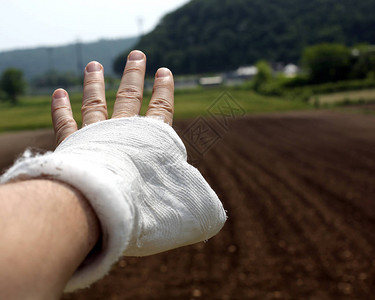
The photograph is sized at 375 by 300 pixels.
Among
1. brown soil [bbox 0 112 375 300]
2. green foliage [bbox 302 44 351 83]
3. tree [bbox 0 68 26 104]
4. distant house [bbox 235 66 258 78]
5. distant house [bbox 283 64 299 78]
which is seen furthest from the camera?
distant house [bbox 283 64 299 78]

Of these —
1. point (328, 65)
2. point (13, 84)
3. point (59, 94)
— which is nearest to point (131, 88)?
point (59, 94)

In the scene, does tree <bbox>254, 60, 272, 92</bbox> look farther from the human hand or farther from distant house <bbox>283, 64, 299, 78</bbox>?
the human hand

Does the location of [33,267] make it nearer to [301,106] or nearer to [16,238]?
[16,238]

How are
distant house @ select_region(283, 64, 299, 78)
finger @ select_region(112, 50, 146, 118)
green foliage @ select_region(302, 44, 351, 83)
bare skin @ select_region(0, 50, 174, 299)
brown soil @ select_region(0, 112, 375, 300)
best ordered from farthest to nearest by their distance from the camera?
distant house @ select_region(283, 64, 299, 78) → green foliage @ select_region(302, 44, 351, 83) → brown soil @ select_region(0, 112, 375, 300) → finger @ select_region(112, 50, 146, 118) → bare skin @ select_region(0, 50, 174, 299)

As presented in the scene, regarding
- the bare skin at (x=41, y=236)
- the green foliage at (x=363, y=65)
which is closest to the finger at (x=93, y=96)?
the bare skin at (x=41, y=236)

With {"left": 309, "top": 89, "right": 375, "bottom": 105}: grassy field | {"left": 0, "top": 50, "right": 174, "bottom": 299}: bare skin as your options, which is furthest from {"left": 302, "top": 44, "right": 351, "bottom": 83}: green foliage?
{"left": 0, "top": 50, "right": 174, "bottom": 299}: bare skin

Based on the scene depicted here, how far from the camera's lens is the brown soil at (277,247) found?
14.7 ft

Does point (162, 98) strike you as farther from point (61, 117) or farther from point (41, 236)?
point (41, 236)

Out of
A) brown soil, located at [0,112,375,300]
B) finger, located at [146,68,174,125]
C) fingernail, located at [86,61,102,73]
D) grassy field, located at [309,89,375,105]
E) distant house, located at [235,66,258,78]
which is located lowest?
grassy field, located at [309,89,375,105]

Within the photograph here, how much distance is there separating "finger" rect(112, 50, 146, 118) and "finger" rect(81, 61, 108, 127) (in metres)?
0.04

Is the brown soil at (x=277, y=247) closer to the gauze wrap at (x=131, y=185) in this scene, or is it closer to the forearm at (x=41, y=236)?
the gauze wrap at (x=131, y=185)

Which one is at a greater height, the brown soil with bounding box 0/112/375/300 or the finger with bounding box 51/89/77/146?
the finger with bounding box 51/89/77/146

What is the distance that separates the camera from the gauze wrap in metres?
0.67

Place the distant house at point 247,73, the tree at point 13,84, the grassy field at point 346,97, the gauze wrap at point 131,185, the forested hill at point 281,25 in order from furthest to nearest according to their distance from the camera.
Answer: the forested hill at point 281,25
the distant house at point 247,73
the grassy field at point 346,97
the tree at point 13,84
the gauze wrap at point 131,185
